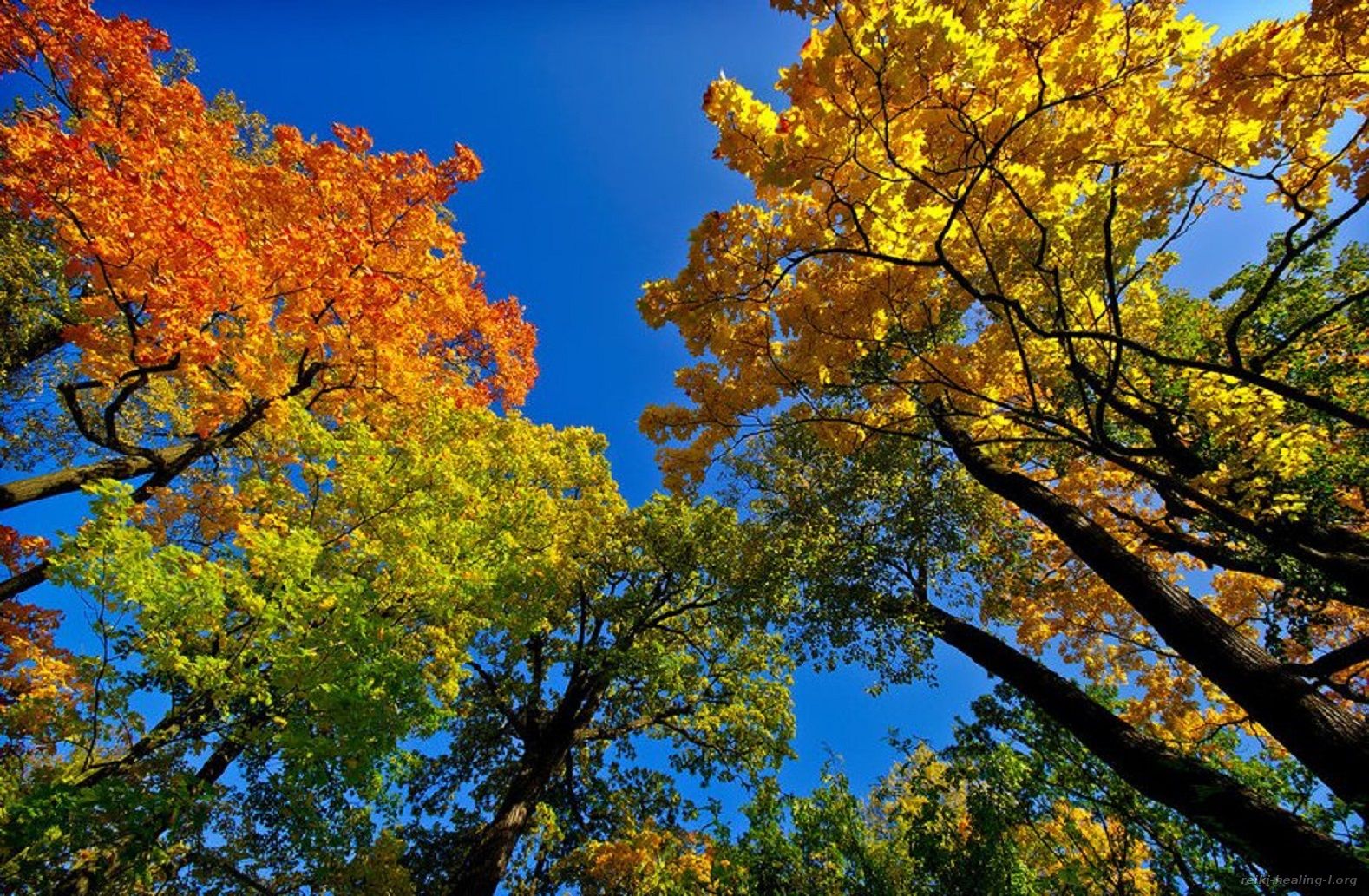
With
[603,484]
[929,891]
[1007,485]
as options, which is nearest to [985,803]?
[929,891]

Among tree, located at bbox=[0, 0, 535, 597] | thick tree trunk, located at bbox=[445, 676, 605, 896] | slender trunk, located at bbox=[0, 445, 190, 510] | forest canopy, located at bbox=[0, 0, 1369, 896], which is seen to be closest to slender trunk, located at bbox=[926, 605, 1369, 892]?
forest canopy, located at bbox=[0, 0, 1369, 896]

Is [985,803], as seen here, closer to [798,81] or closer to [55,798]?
[798,81]

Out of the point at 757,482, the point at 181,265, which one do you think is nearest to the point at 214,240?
the point at 181,265

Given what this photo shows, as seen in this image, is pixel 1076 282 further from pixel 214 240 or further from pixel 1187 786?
pixel 214 240

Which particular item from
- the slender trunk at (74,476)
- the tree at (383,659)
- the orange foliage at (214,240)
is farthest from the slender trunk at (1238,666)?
the slender trunk at (74,476)

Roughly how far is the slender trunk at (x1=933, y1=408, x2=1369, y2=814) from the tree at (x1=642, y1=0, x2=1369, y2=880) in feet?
0.07

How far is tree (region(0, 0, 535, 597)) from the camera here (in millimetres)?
6680

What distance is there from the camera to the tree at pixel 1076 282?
3262mm

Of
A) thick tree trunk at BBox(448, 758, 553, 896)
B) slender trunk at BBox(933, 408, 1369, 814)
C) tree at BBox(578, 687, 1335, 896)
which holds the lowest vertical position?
thick tree trunk at BBox(448, 758, 553, 896)

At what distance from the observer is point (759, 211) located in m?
4.30

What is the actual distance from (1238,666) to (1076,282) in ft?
11.6

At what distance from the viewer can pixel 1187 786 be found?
15.9 feet

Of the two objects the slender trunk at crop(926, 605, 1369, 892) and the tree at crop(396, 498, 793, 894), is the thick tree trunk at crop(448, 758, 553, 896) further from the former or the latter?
the slender trunk at crop(926, 605, 1369, 892)

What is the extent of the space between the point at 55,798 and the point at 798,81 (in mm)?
6813
